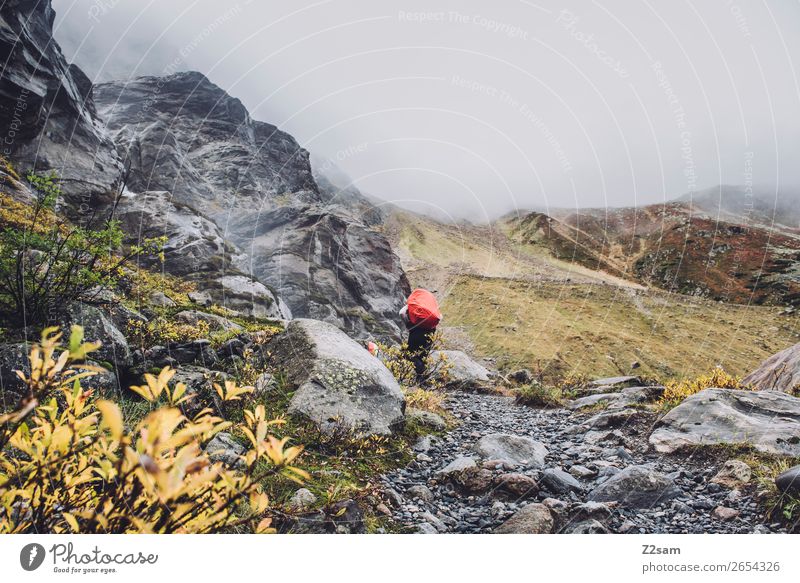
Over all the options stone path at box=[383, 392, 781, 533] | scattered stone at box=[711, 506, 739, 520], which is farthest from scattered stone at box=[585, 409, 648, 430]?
scattered stone at box=[711, 506, 739, 520]

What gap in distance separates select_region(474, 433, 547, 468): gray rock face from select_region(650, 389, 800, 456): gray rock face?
1880 millimetres

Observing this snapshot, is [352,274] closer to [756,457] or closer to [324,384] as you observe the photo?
[324,384]

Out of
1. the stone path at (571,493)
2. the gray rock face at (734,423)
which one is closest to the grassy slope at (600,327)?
the gray rock face at (734,423)

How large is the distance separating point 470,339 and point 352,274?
376 inches

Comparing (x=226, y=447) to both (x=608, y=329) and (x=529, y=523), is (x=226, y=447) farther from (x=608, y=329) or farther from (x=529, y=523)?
(x=608, y=329)

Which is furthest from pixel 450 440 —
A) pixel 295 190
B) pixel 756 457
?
pixel 295 190

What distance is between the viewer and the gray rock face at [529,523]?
11.1 ft

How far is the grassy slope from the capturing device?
2408 cm

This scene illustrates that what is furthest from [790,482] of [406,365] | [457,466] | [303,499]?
[406,365]

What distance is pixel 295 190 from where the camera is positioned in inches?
1544

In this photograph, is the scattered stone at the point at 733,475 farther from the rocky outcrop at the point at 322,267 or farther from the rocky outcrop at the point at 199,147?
the rocky outcrop at the point at 199,147

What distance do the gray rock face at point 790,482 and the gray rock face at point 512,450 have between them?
2.30 meters

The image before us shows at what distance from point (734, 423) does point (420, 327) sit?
21.0 ft

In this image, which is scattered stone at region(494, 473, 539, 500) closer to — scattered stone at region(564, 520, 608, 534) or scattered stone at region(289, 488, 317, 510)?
scattered stone at region(564, 520, 608, 534)
